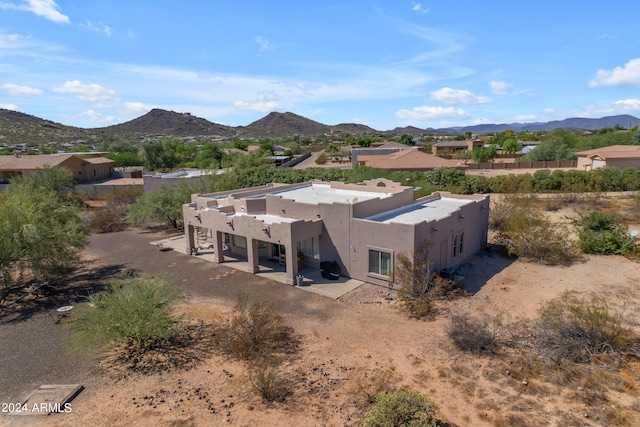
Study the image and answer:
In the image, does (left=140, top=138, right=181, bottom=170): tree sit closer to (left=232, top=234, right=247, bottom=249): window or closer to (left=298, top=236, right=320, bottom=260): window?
(left=232, top=234, right=247, bottom=249): window

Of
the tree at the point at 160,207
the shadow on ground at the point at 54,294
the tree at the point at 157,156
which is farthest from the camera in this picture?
the tree at the point at 157,156

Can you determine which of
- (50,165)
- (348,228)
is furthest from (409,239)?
(50,165)

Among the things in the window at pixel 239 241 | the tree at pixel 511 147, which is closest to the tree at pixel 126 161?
the window at pixel 239 241

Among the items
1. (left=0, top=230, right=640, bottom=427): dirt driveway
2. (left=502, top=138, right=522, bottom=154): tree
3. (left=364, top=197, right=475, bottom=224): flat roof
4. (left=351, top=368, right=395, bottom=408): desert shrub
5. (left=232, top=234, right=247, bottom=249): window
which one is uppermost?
(left=502, top=138, right=522, bottom=154): tree

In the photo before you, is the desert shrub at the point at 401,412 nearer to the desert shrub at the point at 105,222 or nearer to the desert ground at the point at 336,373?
the desert ground at the point at 336,373

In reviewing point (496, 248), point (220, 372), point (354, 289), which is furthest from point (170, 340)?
point (496, 248)

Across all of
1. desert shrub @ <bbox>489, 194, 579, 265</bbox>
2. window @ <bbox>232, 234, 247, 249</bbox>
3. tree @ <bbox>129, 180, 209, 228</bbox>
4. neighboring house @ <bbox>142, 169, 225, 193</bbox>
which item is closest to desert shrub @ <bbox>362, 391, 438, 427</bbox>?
window @ <bbox>232, 234, 247, 249</bbox>
